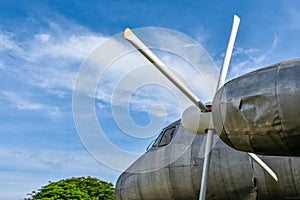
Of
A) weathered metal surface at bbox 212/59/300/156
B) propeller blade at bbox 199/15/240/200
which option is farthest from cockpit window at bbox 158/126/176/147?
weathered metal surface at bbox 212/59/300/156

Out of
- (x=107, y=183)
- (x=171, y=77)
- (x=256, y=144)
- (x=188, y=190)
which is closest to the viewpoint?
(x=256, y=144)

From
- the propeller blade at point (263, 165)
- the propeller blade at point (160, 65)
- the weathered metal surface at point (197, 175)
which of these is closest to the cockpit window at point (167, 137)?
the weathered metal surface at point (197, 175)

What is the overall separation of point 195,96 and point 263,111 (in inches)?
169

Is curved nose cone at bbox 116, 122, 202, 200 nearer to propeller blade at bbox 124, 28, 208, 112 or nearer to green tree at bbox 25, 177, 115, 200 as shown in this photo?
propeller blade at bbox 124, 28, 208, 112

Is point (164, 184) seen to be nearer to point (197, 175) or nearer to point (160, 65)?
point (197, 175)

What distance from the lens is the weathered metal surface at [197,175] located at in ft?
42.4

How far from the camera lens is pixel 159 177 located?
1531cm

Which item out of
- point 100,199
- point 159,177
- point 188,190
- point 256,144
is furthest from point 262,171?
point 100,199

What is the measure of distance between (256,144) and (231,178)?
7101mm

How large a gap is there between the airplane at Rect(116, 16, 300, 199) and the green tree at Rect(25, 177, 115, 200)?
106ft

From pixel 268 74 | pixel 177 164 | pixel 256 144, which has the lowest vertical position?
pixel 256 144

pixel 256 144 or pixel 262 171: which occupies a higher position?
pixel 262 171

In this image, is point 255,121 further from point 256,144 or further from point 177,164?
point 177,164

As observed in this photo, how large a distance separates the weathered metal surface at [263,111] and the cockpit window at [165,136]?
356 inches
